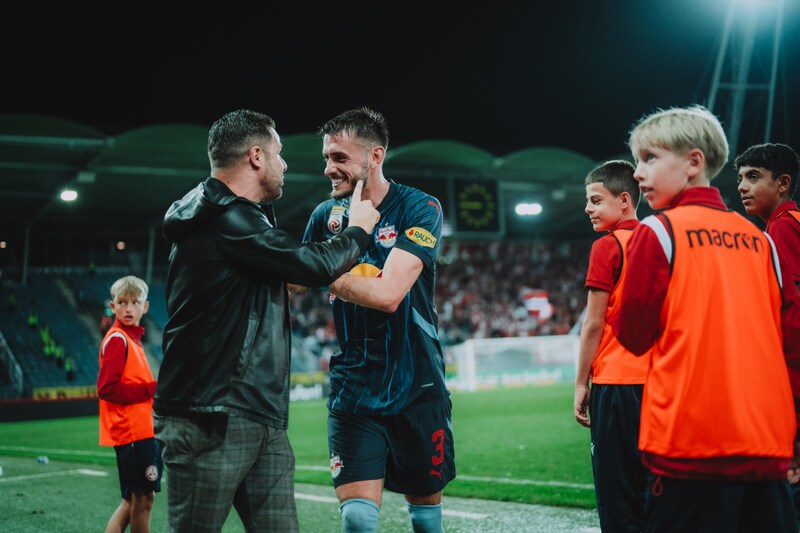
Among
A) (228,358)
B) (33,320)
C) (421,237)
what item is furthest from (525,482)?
(33,320)

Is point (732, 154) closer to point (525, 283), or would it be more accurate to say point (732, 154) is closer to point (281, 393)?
point (525, 283)

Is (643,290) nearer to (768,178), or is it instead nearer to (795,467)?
(795,467)

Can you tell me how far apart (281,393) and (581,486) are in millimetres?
5218

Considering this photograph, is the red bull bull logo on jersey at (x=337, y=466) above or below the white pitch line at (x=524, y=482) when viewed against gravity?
above

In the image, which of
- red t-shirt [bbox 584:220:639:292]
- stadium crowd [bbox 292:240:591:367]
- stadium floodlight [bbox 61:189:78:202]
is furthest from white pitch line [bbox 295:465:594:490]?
stadium floodlight [bbox 61:189:78:202]

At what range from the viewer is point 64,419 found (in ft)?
70.7

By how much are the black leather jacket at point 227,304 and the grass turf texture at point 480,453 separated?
4.11 metres

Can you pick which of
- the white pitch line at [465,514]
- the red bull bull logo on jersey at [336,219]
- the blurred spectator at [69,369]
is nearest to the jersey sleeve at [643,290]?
the red bull bull logo on jersey at [336,219]

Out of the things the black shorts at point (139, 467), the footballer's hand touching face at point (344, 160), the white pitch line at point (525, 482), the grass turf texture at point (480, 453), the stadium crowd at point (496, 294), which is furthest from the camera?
the stadium crowd at point (496, 294)

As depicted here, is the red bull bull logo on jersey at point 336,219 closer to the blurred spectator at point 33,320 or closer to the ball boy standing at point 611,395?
the ball boy standing at point 611,395

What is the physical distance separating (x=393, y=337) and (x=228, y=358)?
1106 mm

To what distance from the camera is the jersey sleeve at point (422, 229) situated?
11.9 feet

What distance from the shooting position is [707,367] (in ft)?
7.64

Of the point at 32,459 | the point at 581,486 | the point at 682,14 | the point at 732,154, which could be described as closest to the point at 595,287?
the point at 581,486
